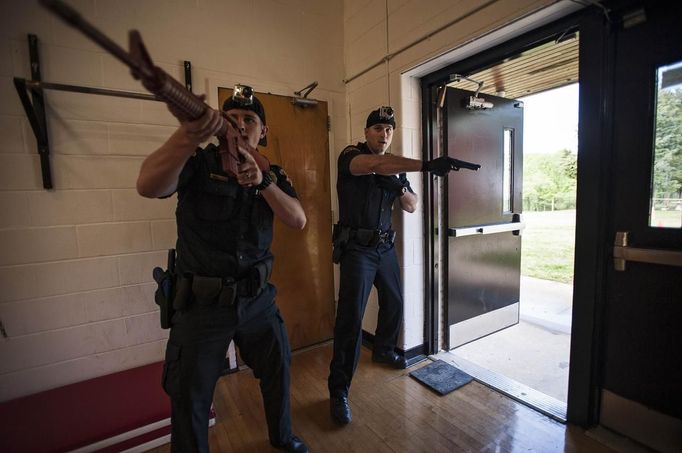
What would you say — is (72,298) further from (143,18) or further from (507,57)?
(507,57)

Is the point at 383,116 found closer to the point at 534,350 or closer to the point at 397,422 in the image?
the point at 397,422

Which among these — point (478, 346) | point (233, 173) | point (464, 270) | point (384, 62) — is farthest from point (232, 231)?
point (478, 346)

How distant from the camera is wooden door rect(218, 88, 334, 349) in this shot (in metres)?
2.26

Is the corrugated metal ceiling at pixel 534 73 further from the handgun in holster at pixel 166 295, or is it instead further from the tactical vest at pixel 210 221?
the handgun in holster at pixel 166 295

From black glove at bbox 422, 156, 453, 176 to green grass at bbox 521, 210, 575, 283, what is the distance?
3913mm

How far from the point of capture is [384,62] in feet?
7.16

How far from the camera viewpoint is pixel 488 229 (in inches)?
95.0

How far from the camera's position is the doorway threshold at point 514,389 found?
1689 millimetres

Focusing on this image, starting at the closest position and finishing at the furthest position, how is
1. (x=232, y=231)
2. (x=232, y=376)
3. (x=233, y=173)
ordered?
(x=233, y=173) < (x=232, y=231) < (x=232, y=376)

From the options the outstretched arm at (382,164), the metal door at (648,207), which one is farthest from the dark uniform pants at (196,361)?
the metal door at (648,207)

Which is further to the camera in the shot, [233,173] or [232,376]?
[232,376]

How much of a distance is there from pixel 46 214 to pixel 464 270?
2663 millimetres

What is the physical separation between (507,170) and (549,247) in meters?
4.02

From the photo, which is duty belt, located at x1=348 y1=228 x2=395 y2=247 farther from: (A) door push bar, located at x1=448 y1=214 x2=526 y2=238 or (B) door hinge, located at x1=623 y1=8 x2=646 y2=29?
(B) door hinge, located at x1=623 y1=8 x2=646 y2=29
